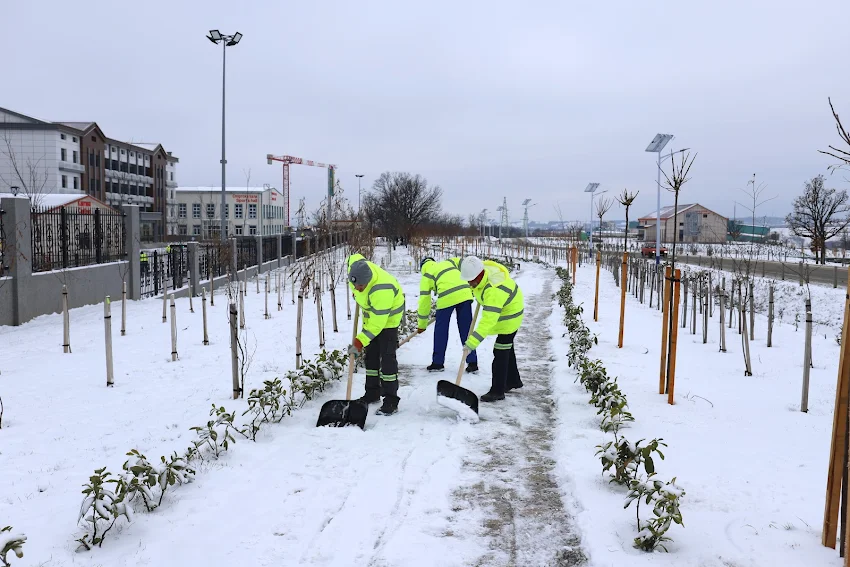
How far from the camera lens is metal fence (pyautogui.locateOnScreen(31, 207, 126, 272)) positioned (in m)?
12.1

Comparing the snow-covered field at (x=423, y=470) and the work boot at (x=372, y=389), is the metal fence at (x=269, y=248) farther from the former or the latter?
the work boot at (x=372, y=389)

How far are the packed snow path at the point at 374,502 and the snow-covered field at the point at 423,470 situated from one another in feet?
0.05

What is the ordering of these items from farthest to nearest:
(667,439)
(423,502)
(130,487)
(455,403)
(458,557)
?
1. (455,403)
2. (667,439)
3. (423,502)
4. (130,487)
5. (458,557)

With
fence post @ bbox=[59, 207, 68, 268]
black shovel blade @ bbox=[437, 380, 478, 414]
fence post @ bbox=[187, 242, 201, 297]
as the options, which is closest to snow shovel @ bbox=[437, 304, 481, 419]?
black shovel blade @ bbox=[437, 380, 478, 414]

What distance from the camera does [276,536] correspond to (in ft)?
11.8

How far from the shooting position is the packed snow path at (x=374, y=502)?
11.2ft

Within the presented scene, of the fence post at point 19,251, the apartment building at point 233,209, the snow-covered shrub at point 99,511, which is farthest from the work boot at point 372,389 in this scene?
the apartment building at point 233,209

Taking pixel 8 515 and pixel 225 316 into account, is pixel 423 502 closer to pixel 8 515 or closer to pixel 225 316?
pixel 8 515

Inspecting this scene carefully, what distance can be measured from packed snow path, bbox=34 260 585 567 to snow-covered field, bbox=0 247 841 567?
2cm

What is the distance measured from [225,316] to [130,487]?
922 centimetres

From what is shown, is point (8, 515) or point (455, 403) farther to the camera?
point (455, 403)

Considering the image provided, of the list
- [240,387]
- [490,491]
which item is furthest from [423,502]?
[240,387]

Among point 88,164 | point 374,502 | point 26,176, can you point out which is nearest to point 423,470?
point 374,502

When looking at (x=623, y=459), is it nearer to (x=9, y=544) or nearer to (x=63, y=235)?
(x=9, y=544)
